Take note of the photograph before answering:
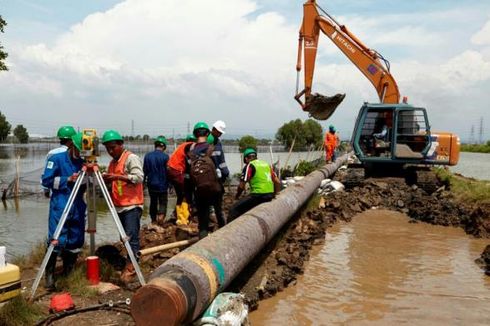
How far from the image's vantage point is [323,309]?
5.35 m

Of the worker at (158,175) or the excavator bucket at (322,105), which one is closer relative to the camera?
the worker at (158,175)

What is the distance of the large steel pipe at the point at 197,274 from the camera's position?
3.70 m

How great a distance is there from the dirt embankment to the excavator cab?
86 cm

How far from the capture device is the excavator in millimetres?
13992

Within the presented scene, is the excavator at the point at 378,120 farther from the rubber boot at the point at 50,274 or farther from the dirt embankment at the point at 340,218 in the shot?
the rubber boot at the point at 50,274

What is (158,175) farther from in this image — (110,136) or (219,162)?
(110,136)

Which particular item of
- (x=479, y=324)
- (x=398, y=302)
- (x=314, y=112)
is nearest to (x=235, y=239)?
(x=398, y=302)

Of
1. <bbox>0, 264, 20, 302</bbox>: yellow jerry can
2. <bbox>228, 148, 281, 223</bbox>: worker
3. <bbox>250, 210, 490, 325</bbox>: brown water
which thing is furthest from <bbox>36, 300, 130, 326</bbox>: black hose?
<bbox>228, 148, 281, 223</bbox>: worker

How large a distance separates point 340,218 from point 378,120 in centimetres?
517

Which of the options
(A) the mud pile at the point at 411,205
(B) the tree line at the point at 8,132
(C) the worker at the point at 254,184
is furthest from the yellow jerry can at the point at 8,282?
(B) the tree line at the point at 8,132

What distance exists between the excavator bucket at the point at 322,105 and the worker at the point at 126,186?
988 centimetres

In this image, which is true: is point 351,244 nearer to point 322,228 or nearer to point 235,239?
point 322,228

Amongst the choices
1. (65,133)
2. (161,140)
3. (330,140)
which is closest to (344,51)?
(330,140)

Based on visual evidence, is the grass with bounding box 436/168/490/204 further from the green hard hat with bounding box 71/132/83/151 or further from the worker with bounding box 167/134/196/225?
the green hard hat with bounding box 71/132/83/151
